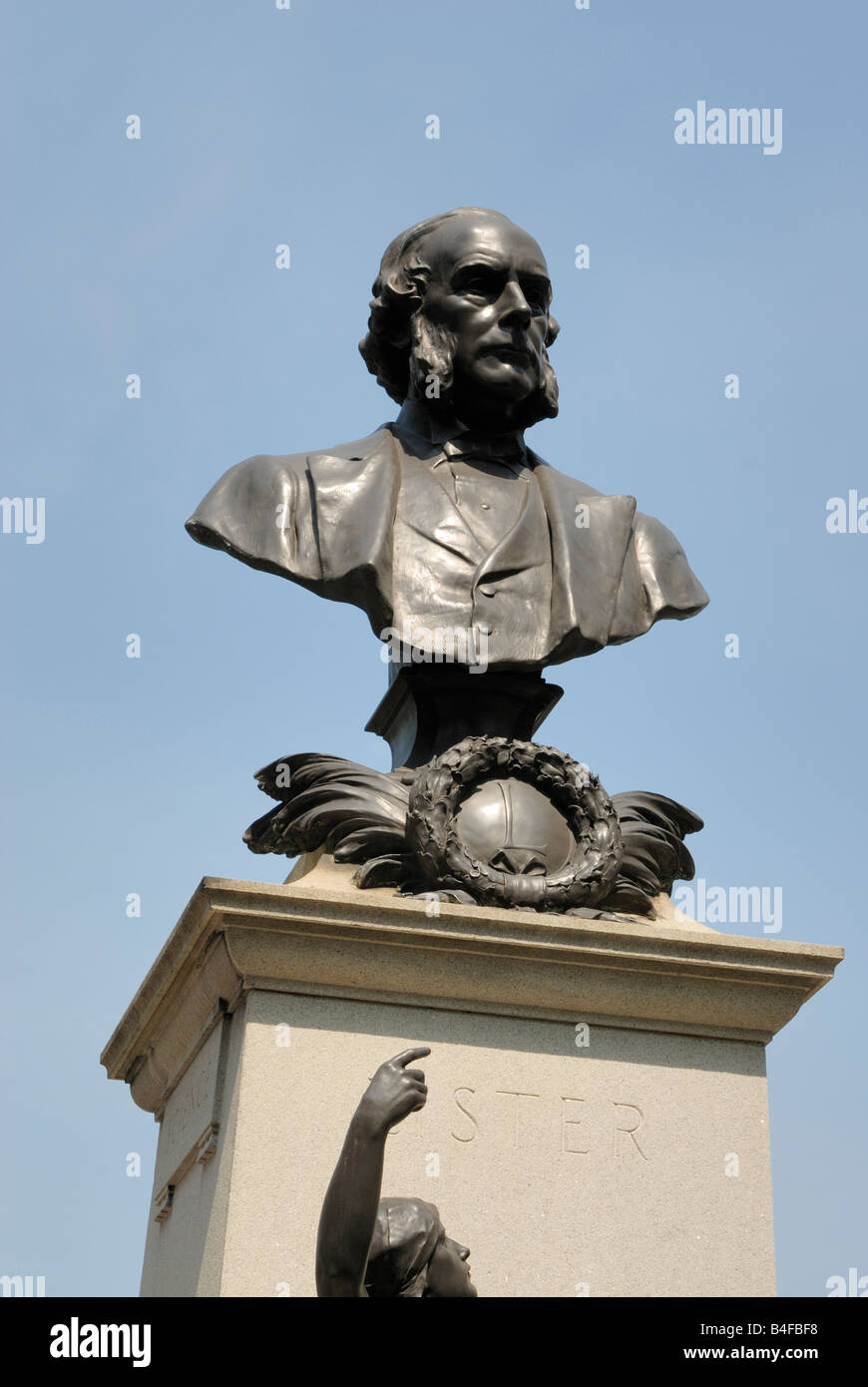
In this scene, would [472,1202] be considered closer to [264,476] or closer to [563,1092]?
[563,1092]

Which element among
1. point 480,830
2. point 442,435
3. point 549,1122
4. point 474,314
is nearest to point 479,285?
point 474,314

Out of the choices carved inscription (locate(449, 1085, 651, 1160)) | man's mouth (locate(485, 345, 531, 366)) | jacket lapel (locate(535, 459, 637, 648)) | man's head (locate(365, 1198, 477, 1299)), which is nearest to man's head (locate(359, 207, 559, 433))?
man's mouth (locate(485, 345, 531, 366))

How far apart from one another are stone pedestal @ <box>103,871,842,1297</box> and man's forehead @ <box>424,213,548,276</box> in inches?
114

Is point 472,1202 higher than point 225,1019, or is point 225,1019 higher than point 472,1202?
point 225,1019

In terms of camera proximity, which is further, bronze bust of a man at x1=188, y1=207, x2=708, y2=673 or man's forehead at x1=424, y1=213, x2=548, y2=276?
man's forehead at x1=424, y1=213, x2=548, y2=276

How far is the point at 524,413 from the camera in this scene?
9.45 metres

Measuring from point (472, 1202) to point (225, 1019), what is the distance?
44.4 inches

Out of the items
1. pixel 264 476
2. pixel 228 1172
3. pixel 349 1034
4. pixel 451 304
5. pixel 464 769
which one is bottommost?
pixel 228 1172

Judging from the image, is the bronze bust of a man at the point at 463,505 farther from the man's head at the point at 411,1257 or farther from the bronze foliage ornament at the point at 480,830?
the man's head at the point at 411,1257

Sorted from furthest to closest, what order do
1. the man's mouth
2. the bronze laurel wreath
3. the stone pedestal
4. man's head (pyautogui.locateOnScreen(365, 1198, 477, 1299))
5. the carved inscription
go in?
the man's mouth
the bronze laurel wreath
the carved inscription
the stone pedestal
man's head (pyautogui.locateOnScreen(365, 1198, 477, 1299))

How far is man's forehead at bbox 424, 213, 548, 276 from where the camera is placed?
909 cm

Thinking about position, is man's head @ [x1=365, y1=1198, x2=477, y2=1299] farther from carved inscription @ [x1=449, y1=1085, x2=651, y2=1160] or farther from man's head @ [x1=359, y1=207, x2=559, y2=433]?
man's head @ [x1=359, y1=207, x2=559, y2=433]

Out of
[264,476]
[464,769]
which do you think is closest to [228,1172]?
[464,769]
